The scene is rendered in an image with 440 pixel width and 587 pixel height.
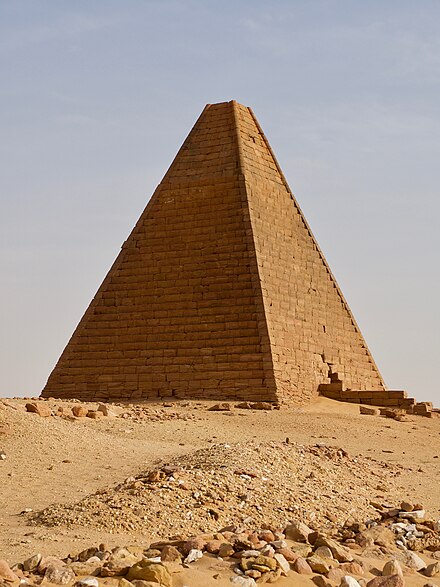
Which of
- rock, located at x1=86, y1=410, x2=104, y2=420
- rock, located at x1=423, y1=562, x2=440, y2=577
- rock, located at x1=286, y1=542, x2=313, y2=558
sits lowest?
rock, located at x1=423, y1=562, x2=440, y2=577

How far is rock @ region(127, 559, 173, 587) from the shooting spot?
5.20 m

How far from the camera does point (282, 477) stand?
8.70 m

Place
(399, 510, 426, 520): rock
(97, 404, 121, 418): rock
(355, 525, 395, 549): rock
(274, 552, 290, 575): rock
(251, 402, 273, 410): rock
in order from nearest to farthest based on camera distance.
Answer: (274, 552, 290, 575): rock → (355, 525, 395, 549): rock → (399, 510, 426, 520): rock → (97, 404, 121, 418): rock → (251, 402, 273, 410): rock

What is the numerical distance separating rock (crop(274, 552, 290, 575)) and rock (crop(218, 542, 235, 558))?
289mm

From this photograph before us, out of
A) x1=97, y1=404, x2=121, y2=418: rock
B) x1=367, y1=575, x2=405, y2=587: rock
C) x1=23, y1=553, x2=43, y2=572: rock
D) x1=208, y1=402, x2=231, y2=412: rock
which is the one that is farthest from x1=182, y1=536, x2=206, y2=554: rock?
x1=208, y1=402, x2=231, y2=412: rock

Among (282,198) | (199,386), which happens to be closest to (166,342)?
(199,386)

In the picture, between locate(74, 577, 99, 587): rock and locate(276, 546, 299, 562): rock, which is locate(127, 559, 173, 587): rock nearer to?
locate(74, 577, 99, 587): rock

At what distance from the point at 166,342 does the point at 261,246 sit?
2793 mm

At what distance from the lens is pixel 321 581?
552cm

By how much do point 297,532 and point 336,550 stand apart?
16.2 inches

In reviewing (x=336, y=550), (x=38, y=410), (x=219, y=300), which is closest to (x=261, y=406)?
(x=219, y=300)

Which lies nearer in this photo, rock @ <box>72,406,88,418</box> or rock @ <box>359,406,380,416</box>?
rock @ <box>72,406,88,418</box>

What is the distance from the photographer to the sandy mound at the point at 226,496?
707 centimetres

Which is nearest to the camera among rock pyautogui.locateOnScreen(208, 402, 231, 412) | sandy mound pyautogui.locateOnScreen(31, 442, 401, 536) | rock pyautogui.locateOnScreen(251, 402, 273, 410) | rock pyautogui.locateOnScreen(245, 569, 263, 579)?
rock pyautogui.locateOnScreen(245, 569, 263, 579)
